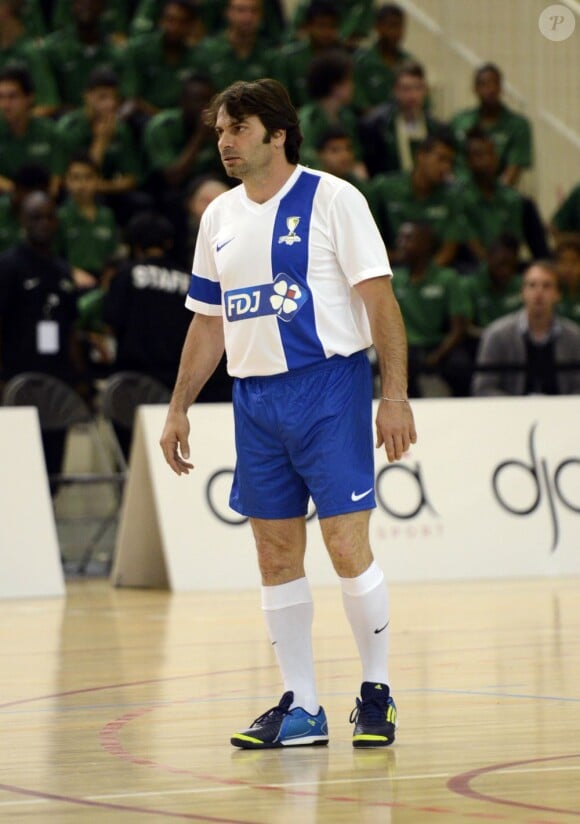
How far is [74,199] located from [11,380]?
2.02 m

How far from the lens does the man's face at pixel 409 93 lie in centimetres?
1505

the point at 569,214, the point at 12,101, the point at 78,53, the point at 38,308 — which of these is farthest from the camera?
the point at 569,214

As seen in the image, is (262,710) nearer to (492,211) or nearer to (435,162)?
(435,162)

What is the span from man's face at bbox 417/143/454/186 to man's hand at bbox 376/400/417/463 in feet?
31.4

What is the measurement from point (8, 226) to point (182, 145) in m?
1.83

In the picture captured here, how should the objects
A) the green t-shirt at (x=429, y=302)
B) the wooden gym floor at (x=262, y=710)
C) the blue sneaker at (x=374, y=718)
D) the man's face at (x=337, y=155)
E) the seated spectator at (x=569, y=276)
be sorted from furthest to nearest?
the seated spectator at (x=569, y=276) → the man's face at (x=337, y=155) → the green t-shirt at (x=429, y=302) → the blue sneaker at (x=374, y=718) → the wooden gym floor at (x=262, y=710)

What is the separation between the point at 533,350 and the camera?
12.6m

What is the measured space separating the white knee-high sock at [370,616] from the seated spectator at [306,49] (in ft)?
35.0

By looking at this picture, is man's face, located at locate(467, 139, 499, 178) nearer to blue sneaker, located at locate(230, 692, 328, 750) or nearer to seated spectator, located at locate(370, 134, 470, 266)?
seated spectator, located at locate(370, 134, 470, 266)

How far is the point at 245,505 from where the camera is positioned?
529cm

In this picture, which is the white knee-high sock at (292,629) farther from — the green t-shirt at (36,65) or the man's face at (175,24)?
the man's face at (175,24)

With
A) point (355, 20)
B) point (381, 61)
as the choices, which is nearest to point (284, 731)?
point (381, 61)

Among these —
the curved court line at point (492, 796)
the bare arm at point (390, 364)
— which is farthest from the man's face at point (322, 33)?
the curved court line at point (492, 796)

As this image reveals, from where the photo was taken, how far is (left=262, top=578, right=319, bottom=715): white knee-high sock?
17.4ft
